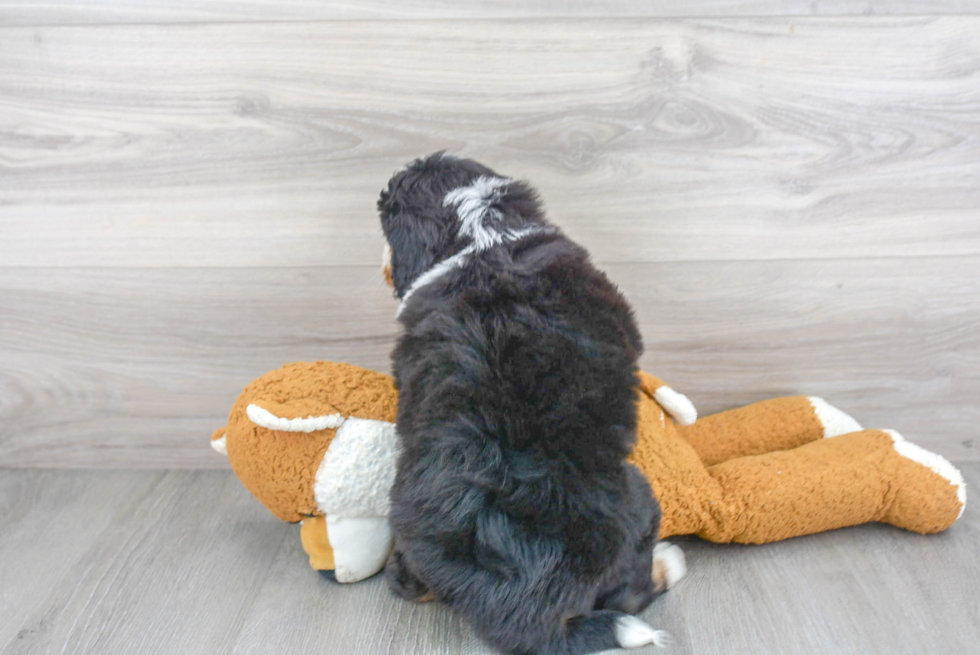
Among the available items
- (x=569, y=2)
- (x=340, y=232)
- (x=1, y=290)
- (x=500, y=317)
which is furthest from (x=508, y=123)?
(x=1, y=290)

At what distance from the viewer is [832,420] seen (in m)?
1.08

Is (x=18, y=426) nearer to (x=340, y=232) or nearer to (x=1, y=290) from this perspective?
(x=1, y=290)

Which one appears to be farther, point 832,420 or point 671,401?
point 832,420

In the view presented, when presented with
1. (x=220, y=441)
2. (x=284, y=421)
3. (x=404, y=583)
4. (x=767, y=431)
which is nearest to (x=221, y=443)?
(x=220, y=441)

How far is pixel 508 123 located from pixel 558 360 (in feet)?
1.59

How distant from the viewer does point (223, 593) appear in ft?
3.06

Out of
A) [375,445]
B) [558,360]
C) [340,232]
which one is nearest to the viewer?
[558,360]

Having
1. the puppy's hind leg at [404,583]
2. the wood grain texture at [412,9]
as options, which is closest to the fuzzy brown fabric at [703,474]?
the puppy's hind leg at [404,583]

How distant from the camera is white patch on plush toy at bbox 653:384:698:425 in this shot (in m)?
0.95

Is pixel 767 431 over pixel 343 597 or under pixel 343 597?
over

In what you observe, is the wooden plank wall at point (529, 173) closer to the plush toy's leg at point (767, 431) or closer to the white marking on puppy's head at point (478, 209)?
the plush toy's leg at point (767, 431)

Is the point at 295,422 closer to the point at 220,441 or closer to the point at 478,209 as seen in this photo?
the point at 220,441

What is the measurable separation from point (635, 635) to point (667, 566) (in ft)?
0.42

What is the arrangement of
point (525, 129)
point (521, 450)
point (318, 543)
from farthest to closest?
point (525, 129), point (318, 543), point (521, 450)
